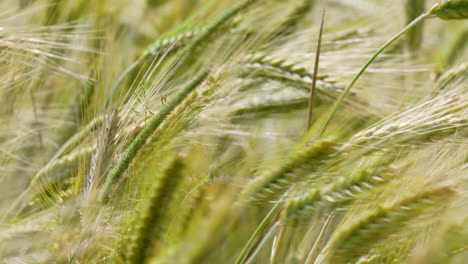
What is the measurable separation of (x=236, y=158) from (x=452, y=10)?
333mm

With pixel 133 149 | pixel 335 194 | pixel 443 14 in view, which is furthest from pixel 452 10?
pixel 133 149

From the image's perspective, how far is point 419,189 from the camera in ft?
1.87

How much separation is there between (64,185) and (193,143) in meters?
0.21

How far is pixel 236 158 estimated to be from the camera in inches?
29.0

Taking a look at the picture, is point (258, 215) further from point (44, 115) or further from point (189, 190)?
point (44, 115)

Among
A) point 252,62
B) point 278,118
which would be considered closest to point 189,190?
point 252,62

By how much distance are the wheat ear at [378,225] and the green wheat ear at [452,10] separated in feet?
0.86

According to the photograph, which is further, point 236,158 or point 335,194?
point 236,158

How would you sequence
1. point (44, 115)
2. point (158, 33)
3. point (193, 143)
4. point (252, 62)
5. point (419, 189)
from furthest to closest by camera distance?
point (158, 33)
point (44, 115)
point (252, 62)
point (193, 143)
point (419, 189)

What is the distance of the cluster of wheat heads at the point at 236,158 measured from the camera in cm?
60

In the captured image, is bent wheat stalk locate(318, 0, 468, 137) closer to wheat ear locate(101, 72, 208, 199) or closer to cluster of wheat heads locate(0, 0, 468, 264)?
cluster of wheat heads locate(0, 0, 468, 264)

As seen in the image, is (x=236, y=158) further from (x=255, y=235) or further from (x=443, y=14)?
(x=443, y=14)

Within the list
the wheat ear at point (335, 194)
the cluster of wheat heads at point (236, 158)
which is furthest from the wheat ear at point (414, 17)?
the wheat ear at point (335, 194)

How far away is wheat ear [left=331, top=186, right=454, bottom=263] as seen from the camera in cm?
56
